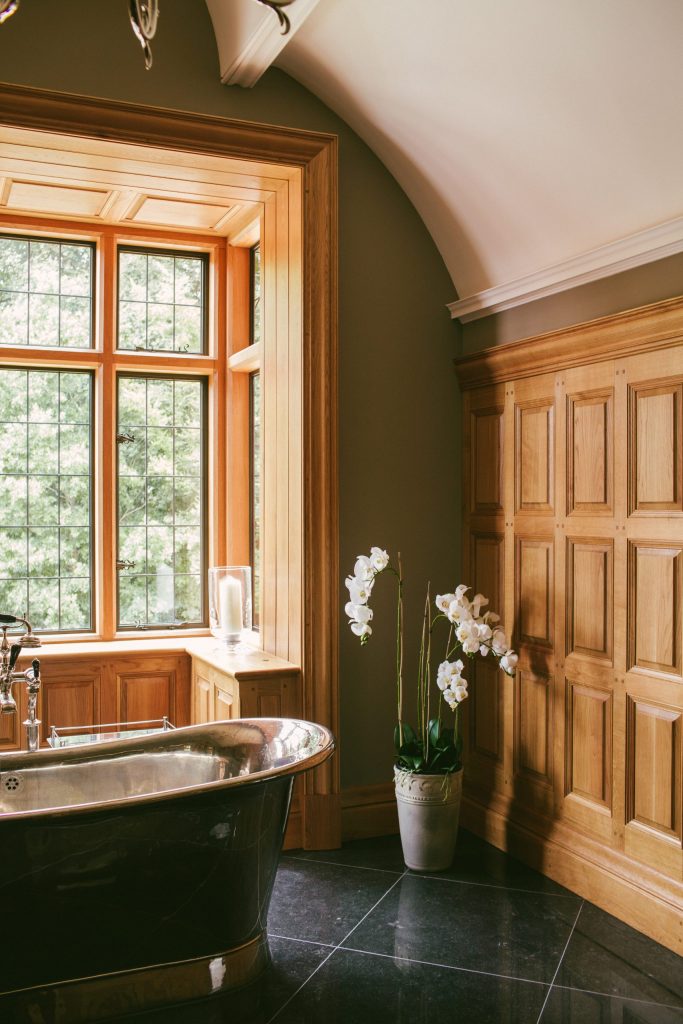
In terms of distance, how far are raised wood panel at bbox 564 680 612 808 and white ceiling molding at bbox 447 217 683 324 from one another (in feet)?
5.00

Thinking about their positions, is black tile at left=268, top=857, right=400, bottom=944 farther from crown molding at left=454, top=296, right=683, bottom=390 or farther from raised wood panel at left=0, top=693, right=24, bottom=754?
crown molding at left=454, top=296, right=683, bottom=390

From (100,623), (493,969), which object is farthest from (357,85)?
(493,969)

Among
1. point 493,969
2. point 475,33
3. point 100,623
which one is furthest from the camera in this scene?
point 100,623

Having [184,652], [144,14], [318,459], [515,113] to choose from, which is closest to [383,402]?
[318,459]

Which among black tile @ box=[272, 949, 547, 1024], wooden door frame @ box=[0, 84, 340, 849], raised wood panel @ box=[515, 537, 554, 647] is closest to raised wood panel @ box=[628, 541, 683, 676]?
raised wood panel @ box=[515, 537, 554, 647]

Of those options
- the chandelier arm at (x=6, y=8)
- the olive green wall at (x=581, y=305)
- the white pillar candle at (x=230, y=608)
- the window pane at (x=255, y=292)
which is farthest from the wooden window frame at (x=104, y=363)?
the chandelier arm at (x=6, y=8)

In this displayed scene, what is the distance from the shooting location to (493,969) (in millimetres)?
2895

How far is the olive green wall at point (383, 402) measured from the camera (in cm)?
407

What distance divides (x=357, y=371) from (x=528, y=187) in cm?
105

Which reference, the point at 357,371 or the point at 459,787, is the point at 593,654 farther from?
the point at 357,371

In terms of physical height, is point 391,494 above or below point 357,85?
below

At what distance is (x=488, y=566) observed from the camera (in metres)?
4.13

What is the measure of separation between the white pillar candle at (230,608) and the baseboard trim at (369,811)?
0.88 meters

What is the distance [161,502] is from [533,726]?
7.36 ft
